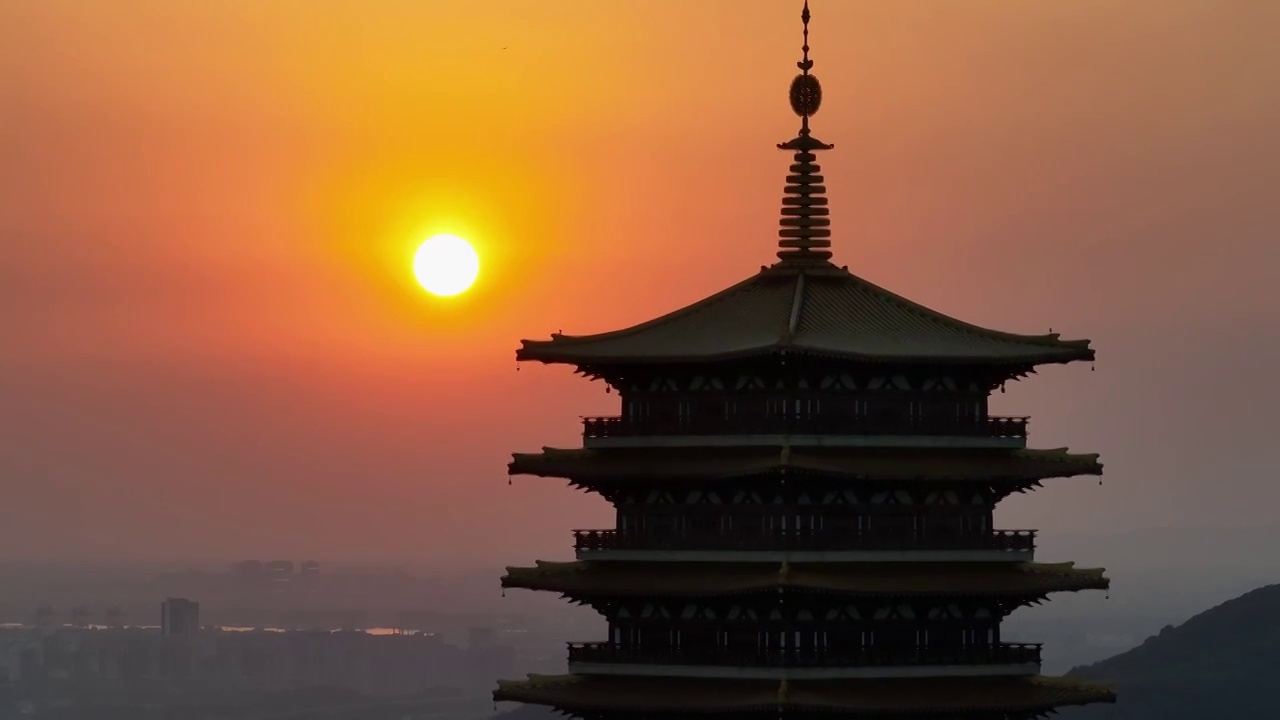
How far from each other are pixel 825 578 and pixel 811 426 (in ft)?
13.3

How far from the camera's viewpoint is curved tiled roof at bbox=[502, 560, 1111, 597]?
274 ft

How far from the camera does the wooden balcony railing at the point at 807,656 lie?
84062mm

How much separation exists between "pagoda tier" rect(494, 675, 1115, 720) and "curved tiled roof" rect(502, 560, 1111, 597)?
2480 mm

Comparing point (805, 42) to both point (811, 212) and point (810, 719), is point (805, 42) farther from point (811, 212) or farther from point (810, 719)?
point (810, 719)

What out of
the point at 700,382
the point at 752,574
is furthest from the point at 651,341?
the point at 752,574

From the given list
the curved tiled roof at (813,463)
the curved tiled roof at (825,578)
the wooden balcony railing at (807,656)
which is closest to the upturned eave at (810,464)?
the curved tiled roof at (813,463)

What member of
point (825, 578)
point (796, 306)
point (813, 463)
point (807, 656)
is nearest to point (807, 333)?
point (796, 306)

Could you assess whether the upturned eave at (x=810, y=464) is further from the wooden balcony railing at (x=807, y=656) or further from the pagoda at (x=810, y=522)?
the wooden balcony railing at (x=807, y=656)

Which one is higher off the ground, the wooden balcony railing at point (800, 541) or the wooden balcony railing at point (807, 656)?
the wooden balcony railing at point (800, 541)

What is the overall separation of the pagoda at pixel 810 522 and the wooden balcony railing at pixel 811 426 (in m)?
0.06

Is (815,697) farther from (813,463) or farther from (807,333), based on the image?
(807,333)

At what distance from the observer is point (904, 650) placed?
8506 cm

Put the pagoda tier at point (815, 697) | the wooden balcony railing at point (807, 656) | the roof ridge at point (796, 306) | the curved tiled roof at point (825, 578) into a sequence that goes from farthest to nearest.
A: the roof ridge at point (796, 306)
the wooden balcony railing at point (807, 656)
the curved tiled roof at point (825, 578)
the pagoda tier at point (815, 697)

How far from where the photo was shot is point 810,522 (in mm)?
84875
